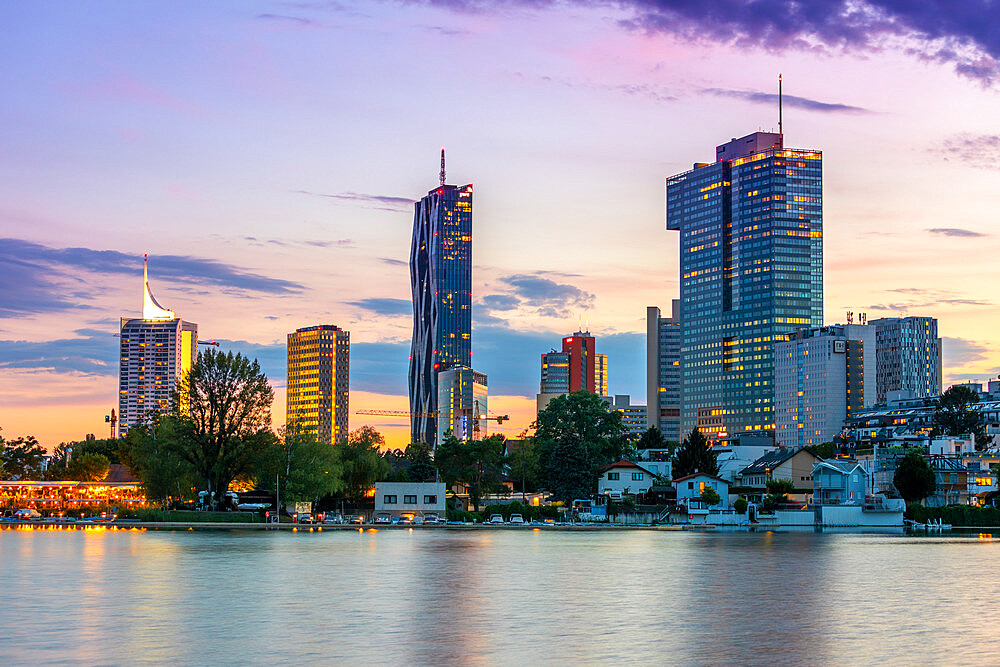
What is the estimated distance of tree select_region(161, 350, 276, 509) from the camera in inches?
5448

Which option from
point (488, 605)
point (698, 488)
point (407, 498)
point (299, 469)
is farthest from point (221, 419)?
point (488, 605)

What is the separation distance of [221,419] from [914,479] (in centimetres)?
9670

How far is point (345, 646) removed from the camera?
131 feet

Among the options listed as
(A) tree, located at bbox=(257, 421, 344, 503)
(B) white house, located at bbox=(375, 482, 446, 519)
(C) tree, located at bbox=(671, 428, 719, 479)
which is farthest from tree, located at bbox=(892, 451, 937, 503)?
(A) tree, located at bbox=(257, 421, 344, 503)

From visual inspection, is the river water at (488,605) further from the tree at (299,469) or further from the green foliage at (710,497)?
the green foliage at (710,497)

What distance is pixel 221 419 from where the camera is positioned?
139 m

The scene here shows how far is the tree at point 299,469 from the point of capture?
142875 millimetres

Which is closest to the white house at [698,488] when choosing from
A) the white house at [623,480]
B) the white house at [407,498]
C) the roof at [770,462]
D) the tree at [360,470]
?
the white house at [623,480]

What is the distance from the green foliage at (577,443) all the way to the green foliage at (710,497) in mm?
16584

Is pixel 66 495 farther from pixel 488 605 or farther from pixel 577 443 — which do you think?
pixel 488 605

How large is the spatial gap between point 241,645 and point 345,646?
3.59m

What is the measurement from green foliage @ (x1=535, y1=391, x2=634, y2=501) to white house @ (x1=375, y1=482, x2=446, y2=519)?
18.4 metres

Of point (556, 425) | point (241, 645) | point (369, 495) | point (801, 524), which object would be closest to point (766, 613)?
point (241, 645)

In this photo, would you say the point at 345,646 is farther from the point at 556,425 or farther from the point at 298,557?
the point at 556,425
